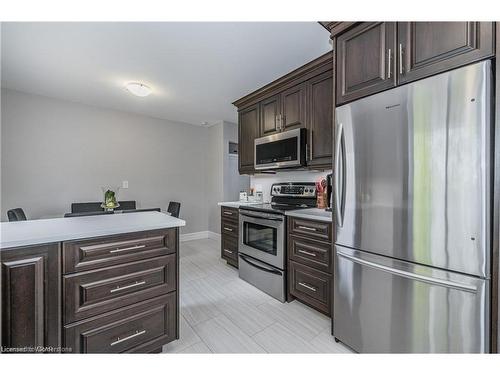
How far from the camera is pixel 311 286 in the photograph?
77.9 inches

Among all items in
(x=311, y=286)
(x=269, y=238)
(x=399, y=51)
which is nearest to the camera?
(x=399, y=51)

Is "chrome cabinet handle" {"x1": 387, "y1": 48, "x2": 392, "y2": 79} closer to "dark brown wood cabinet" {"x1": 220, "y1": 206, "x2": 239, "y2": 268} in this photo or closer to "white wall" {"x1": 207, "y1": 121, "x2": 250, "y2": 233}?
"dark brown wood cabinet" {"x1": 220, "y1": 206, "x2": 239, "y2": 268}

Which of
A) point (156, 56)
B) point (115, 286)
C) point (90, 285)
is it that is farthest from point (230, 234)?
point (156, 56)

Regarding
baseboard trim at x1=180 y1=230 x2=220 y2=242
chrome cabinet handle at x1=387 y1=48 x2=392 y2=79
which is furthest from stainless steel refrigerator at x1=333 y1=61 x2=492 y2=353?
baseboard trim at x1=180 y1=230 x2=220 y2=242

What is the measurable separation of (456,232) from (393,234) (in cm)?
27

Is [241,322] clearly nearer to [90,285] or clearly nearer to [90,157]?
[90,285]

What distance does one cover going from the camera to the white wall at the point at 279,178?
2.72 meters

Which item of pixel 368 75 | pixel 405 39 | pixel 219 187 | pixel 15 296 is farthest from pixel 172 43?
pixel 219 187

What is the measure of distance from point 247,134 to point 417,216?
2.46 m

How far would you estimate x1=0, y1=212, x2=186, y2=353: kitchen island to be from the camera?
104 centimetres

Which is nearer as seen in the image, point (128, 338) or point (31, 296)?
point (31, 296)

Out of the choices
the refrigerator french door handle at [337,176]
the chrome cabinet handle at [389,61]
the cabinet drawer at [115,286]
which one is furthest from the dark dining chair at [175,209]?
the chrome cabinet handle at [389,61]

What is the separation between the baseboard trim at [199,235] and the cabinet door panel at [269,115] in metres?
2.64
